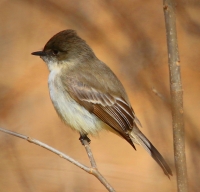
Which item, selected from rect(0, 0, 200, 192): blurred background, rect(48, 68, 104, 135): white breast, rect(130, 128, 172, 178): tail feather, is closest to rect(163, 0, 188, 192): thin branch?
rect(130, 128, 172, 178): tail feather

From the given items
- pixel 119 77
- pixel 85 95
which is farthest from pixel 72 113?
pixel 119 77

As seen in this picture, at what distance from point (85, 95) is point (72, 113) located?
0.44ft

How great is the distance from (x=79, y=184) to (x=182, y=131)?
1.89 meters

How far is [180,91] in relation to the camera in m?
1.79

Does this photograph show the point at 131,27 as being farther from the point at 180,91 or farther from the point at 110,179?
the point at 180,91

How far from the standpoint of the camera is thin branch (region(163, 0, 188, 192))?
1765 mm

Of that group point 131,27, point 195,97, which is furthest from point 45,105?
point 195,97

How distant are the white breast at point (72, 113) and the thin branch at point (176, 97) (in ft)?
3.62

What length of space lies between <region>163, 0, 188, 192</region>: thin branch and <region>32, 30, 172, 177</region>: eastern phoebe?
0.93 m

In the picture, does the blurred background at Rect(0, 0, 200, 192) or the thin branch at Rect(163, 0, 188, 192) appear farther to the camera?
the blurred background at Rect(0, 0, 200, 192)

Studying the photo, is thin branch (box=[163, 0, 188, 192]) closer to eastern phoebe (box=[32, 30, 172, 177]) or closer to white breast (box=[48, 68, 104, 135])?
eastern phoebe (box=[32, 30, 172, 177])

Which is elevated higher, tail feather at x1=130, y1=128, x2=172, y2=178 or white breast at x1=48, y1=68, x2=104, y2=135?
white breast at x1=48, y1=68, x2=104, y2=135

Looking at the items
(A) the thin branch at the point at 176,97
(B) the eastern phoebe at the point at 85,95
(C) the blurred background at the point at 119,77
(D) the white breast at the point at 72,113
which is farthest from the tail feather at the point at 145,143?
(A) the thin branch at the point at 176,97

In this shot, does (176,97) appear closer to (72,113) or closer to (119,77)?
(72,113)
